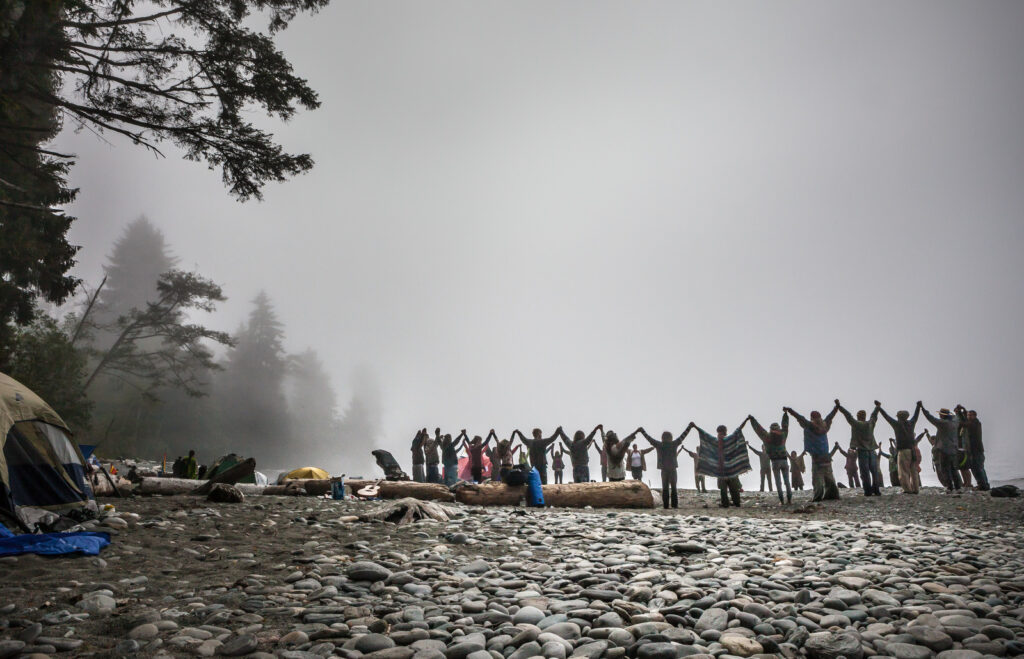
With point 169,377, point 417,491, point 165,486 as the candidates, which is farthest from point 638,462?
point 169,377

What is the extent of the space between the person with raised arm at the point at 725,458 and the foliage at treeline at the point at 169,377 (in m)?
27.4

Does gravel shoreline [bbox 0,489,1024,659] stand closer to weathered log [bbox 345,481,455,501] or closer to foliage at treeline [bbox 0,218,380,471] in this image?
weathered log [bbox 345,481,455,501]

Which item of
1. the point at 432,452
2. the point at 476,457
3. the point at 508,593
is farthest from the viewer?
the point at 476,457

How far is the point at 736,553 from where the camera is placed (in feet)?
20.6

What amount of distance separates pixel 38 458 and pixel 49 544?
3.90m

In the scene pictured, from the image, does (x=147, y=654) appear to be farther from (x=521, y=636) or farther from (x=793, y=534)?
(x=793, y=534)

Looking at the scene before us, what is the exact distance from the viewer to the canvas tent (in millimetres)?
7738

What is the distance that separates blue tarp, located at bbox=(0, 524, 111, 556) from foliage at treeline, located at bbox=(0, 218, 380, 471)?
2119 centimetres

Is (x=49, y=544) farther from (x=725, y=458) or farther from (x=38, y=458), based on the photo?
(x=725, y=458)

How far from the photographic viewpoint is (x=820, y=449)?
14.1 metres

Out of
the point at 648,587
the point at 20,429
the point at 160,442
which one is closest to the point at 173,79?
the point at 20,429

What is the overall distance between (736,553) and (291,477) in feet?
46.5

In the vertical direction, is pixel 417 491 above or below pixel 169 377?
below

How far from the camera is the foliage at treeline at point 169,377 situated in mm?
25766
